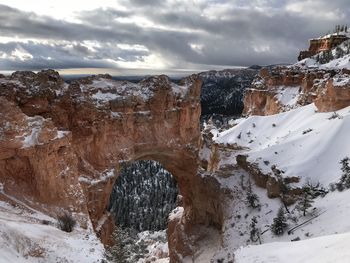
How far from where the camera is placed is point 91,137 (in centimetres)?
3366

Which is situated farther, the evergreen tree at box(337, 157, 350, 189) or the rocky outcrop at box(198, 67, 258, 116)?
the rocky outcrop at box(198, 67, 258, 116)

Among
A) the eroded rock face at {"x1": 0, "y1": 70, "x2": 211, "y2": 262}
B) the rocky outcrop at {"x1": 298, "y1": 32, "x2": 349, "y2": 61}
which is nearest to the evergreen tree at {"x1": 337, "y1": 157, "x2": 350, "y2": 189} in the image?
the eroded rock face at {"x1": 0, "y1": 70, "x2": 211, "y2": 262}

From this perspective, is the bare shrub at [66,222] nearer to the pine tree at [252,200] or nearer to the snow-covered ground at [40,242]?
the snow-covered ground at [40,242]

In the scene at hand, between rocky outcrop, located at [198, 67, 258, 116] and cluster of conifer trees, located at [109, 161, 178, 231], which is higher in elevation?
rocky outcrop, located at [198, 67, 258, 116]

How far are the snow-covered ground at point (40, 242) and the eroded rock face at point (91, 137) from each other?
307 cm

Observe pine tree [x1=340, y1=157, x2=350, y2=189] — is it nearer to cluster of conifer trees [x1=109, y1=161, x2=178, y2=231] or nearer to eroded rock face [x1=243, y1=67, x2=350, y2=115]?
eroded rock face [x1=243, y1=67, x2=350, y2=115]

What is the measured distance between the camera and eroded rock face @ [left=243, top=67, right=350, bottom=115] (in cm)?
3300

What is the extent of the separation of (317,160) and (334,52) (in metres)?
49.8

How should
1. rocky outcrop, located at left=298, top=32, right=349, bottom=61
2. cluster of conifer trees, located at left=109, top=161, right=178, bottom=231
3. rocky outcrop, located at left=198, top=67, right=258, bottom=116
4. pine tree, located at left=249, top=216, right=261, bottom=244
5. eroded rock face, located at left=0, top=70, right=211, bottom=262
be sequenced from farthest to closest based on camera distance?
1. rocky outcrop, located at left=198, top=67, right=258, bottom=116
2. rocky outcrop, located at left=298, top=32, right=349, bottom=61
3. cluster of conifer trees, located at left=109, top=161, right=178, bottom=231
4. pine tree, located at left=249, top=216, right=261, bottom=244
5. eroded rock face, located at left=0, top=70, right=211, bottom=262

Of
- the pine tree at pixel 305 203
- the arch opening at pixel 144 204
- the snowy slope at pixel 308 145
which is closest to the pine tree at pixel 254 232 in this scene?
the pine tree at pixel 305 203

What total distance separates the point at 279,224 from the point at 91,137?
17.6 meters

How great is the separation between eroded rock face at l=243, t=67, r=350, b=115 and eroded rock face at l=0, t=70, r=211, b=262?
43.3 ft

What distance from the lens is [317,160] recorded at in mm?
27766

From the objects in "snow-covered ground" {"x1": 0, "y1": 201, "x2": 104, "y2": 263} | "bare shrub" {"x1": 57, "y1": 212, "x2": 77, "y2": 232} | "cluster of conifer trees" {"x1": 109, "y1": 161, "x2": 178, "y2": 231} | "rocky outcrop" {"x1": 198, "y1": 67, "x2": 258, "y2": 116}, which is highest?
"snow-covered ground" {"x1": 0, "y1": 201, "x2": 104, "y2": 263}
